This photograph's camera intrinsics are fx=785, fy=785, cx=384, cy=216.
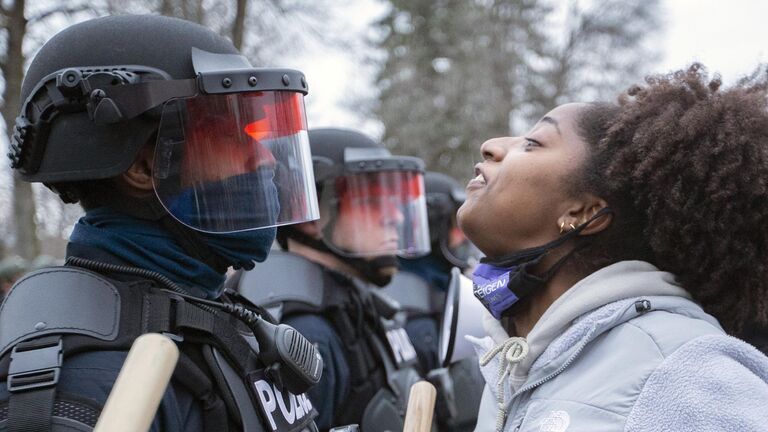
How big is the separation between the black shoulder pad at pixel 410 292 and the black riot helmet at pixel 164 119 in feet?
11.3

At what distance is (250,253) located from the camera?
2055 mm

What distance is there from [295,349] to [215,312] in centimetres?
24

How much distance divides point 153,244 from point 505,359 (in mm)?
959

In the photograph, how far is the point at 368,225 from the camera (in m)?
3.96

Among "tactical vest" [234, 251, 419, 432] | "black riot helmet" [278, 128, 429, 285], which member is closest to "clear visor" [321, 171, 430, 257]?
"black riot helmet" [278, 128, 429, 285]

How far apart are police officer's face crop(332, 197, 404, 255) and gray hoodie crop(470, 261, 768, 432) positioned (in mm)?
1804

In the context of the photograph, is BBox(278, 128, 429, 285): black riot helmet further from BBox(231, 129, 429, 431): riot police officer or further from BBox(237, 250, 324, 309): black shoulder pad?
BBox(237, 250, 324, 309): black shoulder pad

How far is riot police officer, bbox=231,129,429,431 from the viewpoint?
321 cm

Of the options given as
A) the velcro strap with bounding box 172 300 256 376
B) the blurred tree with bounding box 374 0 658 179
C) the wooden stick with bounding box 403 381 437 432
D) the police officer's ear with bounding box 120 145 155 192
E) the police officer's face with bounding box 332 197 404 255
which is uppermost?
the police officer's ear with bounding box 120 145 155 192

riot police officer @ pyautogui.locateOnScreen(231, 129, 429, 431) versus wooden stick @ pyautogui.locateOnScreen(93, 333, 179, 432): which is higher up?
wooden stick @ pyautogui.locateOnScreen(93, 333, 179, 432)

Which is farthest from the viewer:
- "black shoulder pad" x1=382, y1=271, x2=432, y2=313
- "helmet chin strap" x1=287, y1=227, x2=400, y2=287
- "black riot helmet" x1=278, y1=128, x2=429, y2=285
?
"black shoulder pad" x1=382, y1=271, x2=432, y2=313

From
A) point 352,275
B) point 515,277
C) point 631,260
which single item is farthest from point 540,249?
point 352,275

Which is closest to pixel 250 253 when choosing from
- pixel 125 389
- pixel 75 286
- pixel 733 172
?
pixel 75 286

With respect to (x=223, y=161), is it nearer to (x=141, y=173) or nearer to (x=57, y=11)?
(x=141, y=173)
